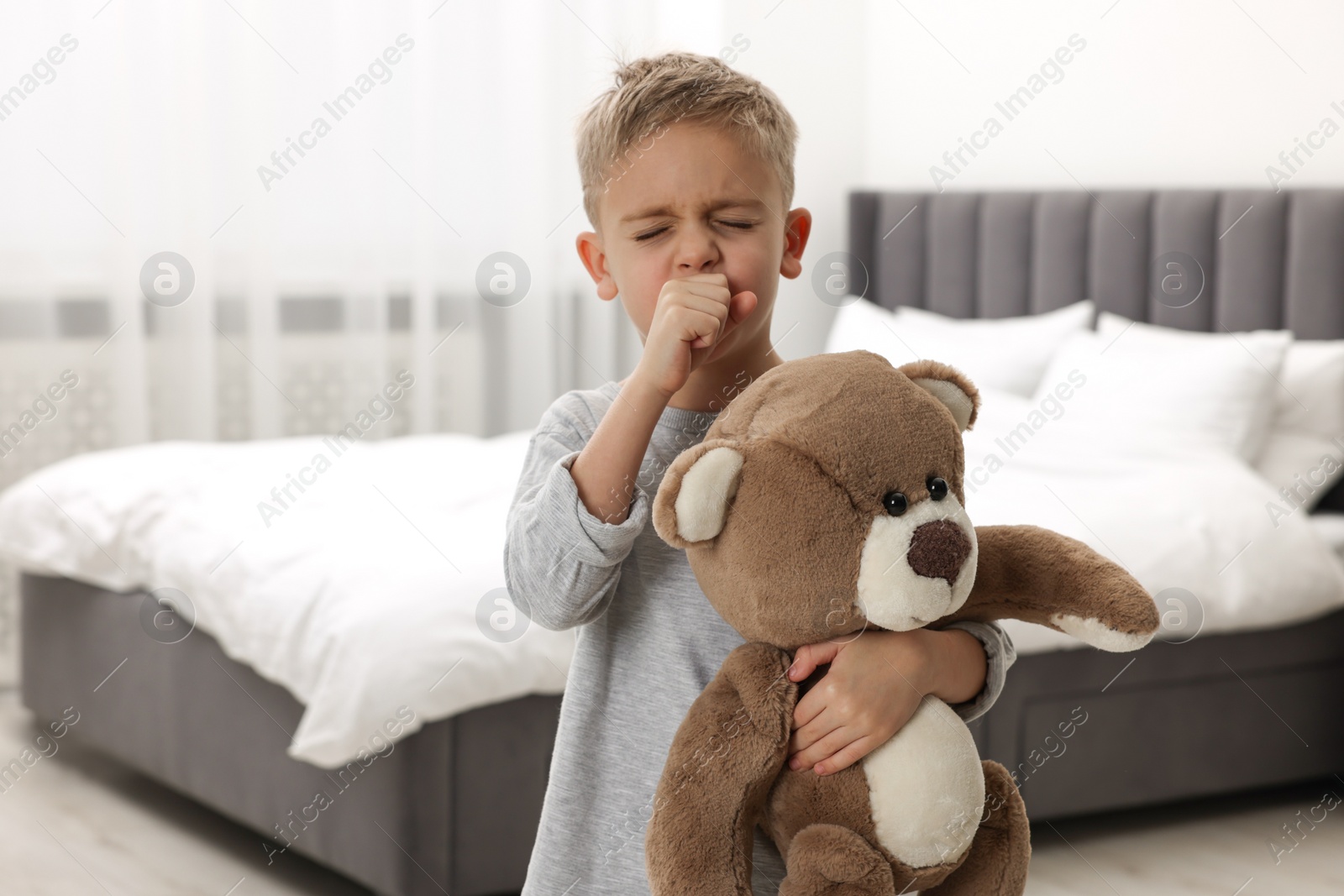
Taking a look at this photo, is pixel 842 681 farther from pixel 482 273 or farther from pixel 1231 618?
pixel 482 273

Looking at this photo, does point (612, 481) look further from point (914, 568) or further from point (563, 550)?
point (914, 568)

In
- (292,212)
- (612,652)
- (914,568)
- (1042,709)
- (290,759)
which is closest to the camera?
(914,568)

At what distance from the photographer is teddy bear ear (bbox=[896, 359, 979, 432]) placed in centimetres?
83

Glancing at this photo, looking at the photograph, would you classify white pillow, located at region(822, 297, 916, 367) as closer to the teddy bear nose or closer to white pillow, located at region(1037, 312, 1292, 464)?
white pillow, located at region(1037, 312, 1292, 464)

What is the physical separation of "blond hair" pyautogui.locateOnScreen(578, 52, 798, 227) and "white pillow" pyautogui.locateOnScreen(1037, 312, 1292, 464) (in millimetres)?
1691

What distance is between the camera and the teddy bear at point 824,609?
74 centimetres

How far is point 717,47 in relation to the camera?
3.91m

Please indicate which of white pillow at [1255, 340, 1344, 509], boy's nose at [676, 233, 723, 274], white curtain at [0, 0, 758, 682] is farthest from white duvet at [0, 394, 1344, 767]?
boy's nose at [676, 233, 723, 274]

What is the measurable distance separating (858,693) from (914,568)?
0.09 m

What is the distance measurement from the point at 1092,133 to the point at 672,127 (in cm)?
260

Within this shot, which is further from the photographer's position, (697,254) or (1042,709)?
(1042,709)

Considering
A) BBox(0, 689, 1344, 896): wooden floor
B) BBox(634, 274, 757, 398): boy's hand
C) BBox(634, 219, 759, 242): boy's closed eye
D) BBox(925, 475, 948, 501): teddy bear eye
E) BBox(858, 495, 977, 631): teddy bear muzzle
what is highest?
BBox(634, 219, 759, 242): boy's closed eye

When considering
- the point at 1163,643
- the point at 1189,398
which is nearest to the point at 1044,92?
the point at 1189,398

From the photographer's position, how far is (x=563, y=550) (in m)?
0.83
